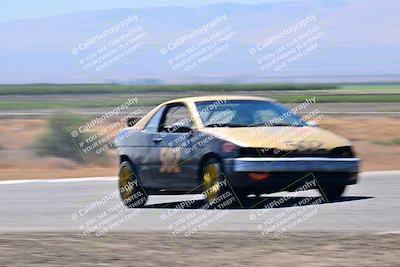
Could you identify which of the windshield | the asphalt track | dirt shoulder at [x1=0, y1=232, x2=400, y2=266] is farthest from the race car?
dirt shoulder at [x1=0, y1=232, x2=400, y2=266]

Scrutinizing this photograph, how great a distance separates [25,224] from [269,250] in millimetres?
4096

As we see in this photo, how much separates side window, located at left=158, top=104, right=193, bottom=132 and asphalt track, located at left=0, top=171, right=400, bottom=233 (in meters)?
1.09

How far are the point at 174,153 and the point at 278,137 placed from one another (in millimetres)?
1544

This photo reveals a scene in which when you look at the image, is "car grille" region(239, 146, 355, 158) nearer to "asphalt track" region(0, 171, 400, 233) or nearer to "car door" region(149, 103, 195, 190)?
"asphalt track" region(0, 171, 400, 233)

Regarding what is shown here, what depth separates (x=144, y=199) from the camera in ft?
52.3

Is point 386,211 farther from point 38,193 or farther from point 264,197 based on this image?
point 38,193

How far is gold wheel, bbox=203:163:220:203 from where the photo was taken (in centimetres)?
1422

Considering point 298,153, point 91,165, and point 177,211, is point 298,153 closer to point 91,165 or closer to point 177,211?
point 177,211

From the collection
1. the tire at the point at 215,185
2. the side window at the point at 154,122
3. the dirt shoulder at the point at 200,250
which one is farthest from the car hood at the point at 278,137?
the dirt shoulder at the point at 200,250

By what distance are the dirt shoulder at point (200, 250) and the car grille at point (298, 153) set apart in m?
2.39

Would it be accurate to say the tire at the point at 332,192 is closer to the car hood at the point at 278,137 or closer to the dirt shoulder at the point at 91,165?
the car hood at the point at 278,137

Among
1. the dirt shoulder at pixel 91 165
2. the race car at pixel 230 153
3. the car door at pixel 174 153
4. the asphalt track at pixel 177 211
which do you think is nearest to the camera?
the asphalt track at pixel 177 211

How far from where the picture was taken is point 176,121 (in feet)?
52.0

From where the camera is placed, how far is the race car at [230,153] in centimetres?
1416
